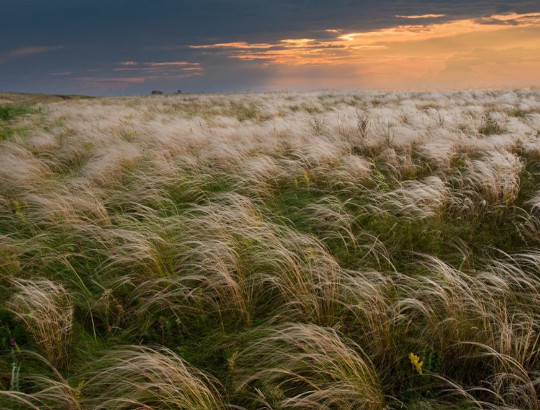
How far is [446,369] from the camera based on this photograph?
7.32ft

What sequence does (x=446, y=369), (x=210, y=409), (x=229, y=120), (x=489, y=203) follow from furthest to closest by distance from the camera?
(x=229, y=120) < (x=489, y=203) < (x=446, y=369) < (x=210, y=409)

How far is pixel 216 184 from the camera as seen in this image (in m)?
5.28

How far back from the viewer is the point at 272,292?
288 centimetres

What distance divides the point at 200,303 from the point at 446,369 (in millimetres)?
1590

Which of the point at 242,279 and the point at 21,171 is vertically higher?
the point at 21,171

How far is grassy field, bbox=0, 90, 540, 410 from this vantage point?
2.02 metres

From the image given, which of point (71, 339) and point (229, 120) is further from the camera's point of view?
point (229, 120)

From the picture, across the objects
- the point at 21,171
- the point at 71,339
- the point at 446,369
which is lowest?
the point at 446,369

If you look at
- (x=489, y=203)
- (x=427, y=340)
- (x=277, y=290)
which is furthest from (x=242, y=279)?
(x=489, y=203)

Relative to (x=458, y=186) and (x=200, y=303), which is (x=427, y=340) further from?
(x=458, y=186)

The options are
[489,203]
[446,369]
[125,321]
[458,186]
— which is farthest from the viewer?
[458,186]

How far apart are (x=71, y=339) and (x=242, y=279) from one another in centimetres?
117

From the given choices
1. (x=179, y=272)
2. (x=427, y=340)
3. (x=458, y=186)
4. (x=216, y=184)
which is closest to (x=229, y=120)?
(x=216, y=184)

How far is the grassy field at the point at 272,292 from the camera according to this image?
6.63 ft
